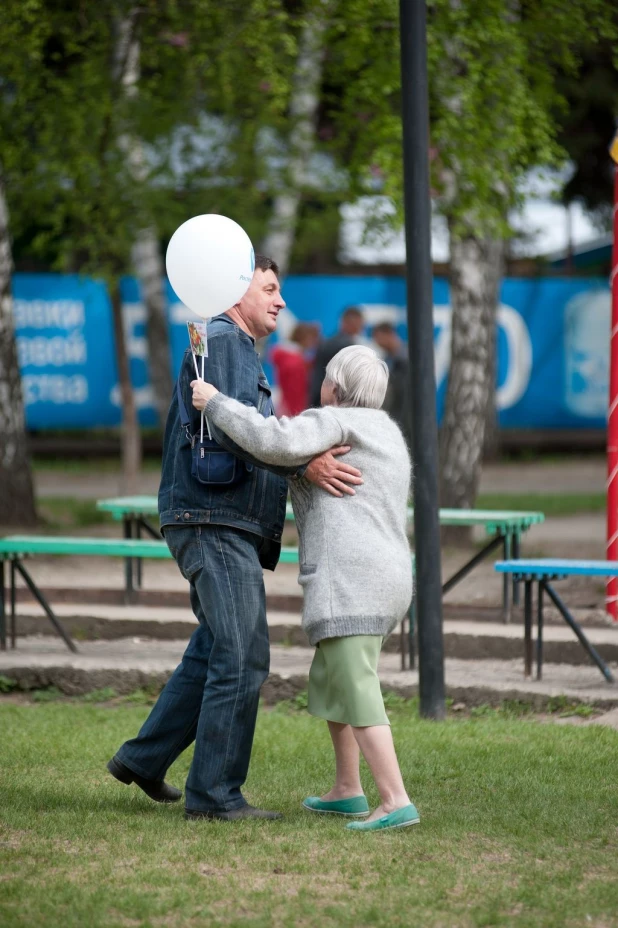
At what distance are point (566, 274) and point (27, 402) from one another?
871 centimetres

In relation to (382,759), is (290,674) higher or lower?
lower

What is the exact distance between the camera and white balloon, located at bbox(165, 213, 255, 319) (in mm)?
4551

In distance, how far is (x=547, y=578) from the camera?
6.93 meters

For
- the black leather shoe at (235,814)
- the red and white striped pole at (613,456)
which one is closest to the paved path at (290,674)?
the red and white striped pole at (613,456)

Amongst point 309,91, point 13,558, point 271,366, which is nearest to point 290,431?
point 13,558

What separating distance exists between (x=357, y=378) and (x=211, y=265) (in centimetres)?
64

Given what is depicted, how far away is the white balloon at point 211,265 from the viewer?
4.55 m

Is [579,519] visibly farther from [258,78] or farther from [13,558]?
[13,558]

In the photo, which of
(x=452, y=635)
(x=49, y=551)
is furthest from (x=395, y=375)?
(x=49, y=551)

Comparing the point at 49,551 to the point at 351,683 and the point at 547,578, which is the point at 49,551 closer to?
the point at 547,578

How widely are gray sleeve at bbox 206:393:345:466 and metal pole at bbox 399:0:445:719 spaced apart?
69.7 inches

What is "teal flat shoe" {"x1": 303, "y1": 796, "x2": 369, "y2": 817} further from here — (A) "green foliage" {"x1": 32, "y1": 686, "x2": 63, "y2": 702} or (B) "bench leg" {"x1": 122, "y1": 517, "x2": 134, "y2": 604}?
(B) "bench leg" {"x1": 122, "y1": 517, "x2": 134, "y2": 604}

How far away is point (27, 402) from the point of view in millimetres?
19703

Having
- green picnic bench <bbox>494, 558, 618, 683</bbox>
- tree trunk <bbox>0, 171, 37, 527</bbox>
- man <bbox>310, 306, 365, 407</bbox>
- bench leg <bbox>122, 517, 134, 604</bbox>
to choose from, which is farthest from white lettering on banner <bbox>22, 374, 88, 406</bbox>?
green picnic bench <bbox>494, 558, 618, 683</bbox>
